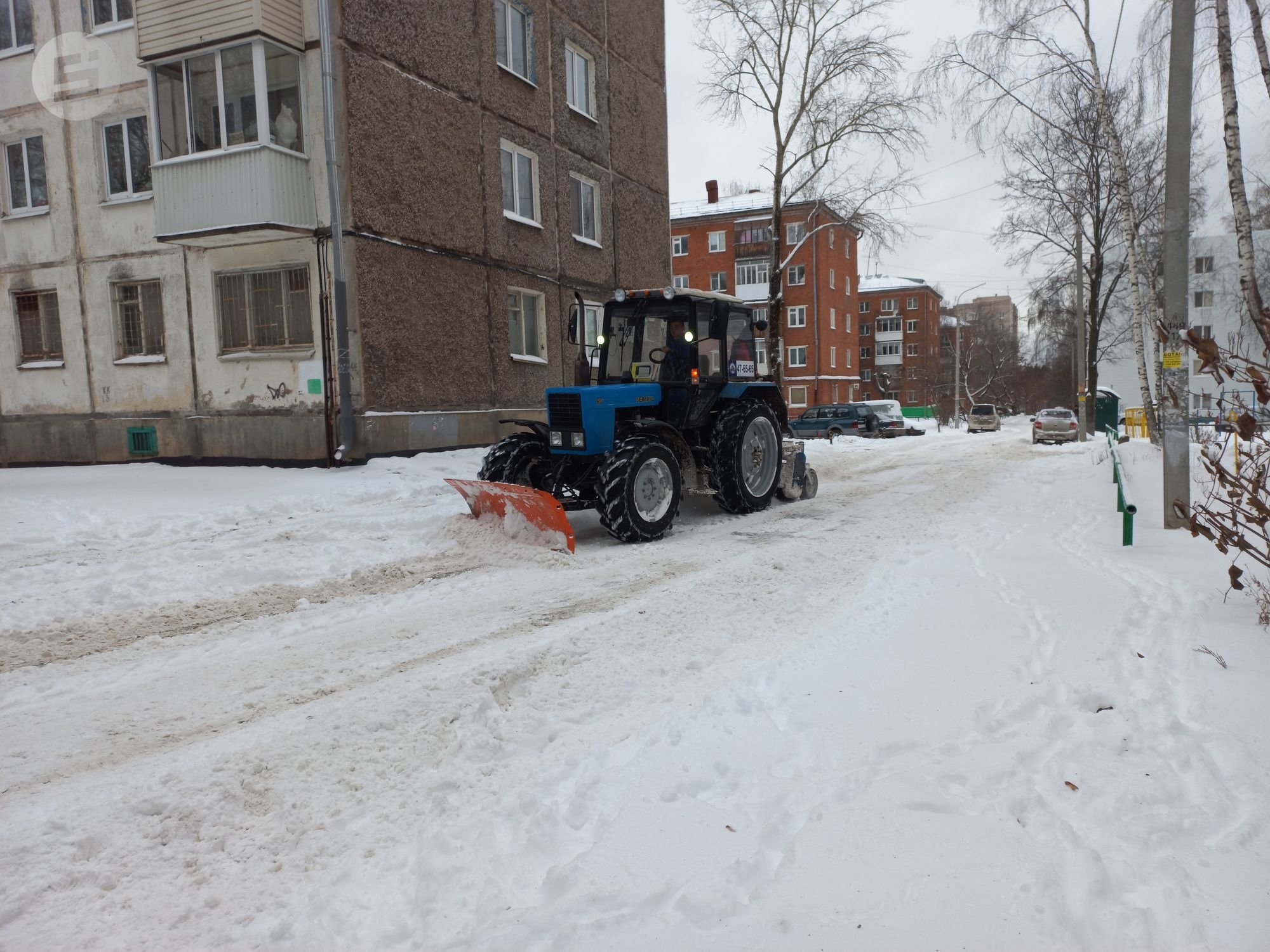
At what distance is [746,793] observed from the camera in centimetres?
300

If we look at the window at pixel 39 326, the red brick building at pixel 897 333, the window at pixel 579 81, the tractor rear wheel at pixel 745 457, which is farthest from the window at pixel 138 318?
the red brick building at pixel 897 333

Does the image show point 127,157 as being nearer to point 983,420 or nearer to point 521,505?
point 521,505

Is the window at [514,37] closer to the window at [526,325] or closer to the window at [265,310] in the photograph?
the window at [526,325]

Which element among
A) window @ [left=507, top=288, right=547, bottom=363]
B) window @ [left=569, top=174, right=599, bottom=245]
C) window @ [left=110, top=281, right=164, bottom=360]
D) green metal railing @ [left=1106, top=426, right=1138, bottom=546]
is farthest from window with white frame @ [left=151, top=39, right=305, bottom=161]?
green metal railing @ [left=1106, top=426, right=1138, bottom=546]

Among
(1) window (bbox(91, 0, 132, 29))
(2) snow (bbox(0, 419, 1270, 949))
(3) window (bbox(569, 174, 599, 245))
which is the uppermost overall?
(1) window (bbox(91, 0, 132, 29))

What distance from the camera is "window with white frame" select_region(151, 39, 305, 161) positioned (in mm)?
12375

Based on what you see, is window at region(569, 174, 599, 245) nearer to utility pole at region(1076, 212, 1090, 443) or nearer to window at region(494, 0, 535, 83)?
window at region(494, 0, 535, 83)

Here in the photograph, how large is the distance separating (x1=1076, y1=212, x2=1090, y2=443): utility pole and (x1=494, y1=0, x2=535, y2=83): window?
1863 centimetres

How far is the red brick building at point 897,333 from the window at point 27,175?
62.4m

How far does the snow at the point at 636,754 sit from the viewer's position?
7.79 feet

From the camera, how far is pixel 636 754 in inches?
130

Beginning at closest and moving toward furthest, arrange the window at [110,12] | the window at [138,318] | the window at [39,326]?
the window at [110,12]
the window at [138,318]
the window at [39,326]

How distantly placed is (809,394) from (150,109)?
3875cm

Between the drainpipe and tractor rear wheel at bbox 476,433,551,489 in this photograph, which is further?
the drainpipe
